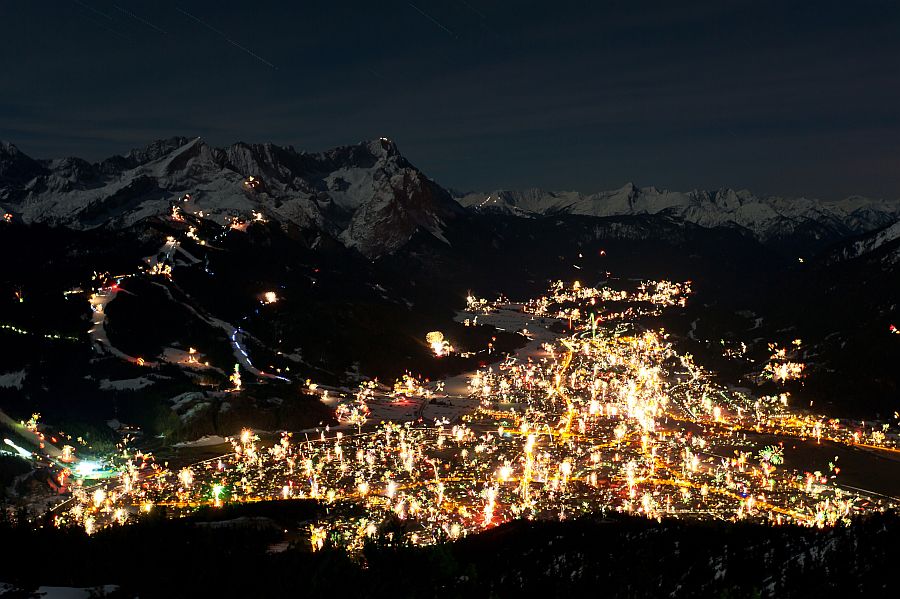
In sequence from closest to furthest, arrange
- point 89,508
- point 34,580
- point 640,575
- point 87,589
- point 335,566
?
1. point 87,589
2. point 34,580
3. point 335,566
4. point 640,575
5. point 89,508

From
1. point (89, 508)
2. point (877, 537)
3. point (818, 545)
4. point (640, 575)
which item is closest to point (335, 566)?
point (640, 575)

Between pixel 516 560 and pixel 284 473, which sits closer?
pixel 516 560

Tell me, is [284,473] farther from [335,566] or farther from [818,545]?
[818,545]

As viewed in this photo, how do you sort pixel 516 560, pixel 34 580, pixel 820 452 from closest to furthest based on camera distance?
pixel 34 580
pixel 516 560
pixel 820 452

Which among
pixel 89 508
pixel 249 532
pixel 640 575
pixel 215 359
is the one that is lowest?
pixel 640 575

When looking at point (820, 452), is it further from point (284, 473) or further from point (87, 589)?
point (87, 589)

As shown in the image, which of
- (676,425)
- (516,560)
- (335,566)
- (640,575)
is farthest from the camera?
(676,425)

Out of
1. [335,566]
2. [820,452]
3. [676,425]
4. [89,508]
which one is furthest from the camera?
[676,425]

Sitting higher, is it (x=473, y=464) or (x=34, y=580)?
(x=473, y=464)

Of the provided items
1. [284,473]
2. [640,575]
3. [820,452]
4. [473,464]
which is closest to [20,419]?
[284,473]
